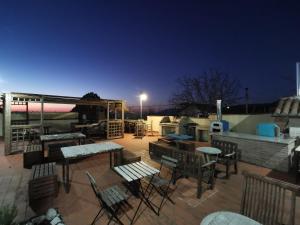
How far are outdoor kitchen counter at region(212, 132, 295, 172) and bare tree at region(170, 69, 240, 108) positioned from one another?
38.0 ft

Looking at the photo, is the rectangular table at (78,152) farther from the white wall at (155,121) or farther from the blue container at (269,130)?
the white wall at (155,121)

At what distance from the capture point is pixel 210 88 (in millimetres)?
17062

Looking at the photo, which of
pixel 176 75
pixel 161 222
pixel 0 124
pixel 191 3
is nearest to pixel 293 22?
pixel 191 3

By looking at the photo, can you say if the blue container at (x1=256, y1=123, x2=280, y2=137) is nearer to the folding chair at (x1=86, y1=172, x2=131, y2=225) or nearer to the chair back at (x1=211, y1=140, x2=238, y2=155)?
the chair back at (x1=211, y1=140, x2=238, y2=155)

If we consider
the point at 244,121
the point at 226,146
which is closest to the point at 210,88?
the point at 244,121

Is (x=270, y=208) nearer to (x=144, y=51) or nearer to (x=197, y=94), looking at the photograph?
(x=144, y=51)

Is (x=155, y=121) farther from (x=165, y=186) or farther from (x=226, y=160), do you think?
(x=165, y=186)

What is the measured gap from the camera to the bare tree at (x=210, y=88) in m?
17.0

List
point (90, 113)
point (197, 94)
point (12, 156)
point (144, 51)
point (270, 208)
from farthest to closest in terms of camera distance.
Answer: point (197, 94), point (90, 113), point (144, 51), point (12, 156), point (270, 208)

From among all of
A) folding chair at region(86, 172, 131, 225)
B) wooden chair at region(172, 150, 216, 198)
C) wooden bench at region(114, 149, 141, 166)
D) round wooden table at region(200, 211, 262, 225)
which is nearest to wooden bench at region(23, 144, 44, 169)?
wooden bench at region(114, 149, 141, 166)

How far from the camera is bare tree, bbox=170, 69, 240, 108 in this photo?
55.9 feet

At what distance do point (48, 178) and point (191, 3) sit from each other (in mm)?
9219

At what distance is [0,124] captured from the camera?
1030 centimetres

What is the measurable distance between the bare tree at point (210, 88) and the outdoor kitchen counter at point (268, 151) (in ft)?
38.0
